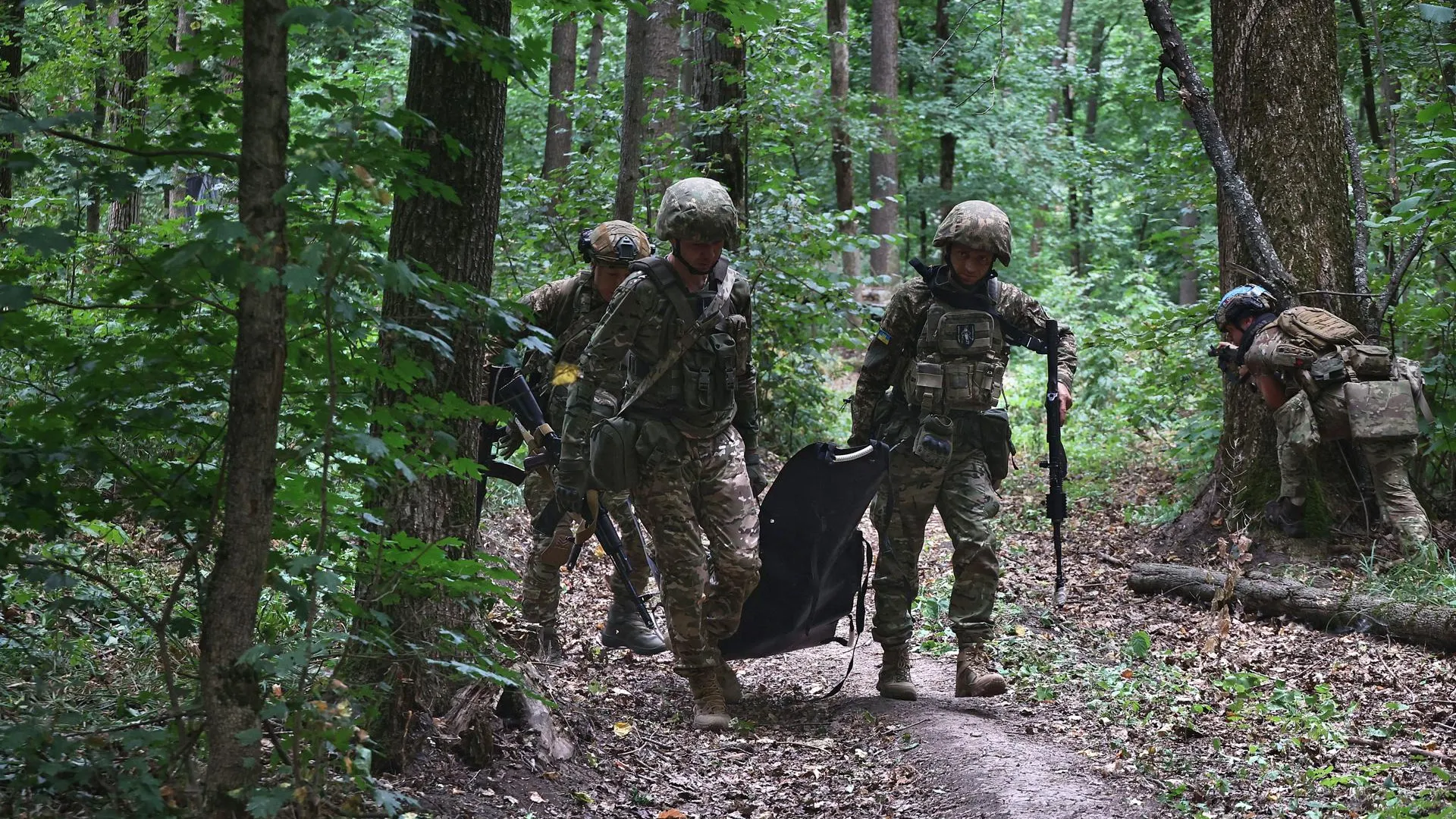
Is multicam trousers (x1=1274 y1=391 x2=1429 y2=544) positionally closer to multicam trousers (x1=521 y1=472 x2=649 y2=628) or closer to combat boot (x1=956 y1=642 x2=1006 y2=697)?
combat boot (x1=956 y1=642 x2=1006 y2=697)

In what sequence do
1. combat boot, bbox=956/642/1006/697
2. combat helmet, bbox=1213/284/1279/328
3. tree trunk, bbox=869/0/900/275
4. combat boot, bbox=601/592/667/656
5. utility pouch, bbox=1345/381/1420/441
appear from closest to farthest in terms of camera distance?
combat boot, bbox=956/642/1006/697 → combat boot, bbox=601/592/667/656 → utility pouch, bbox=1345/381/1420/441 → combat helmet, bbox=1213/284/1279/328 → tree trunk, bbox=869/0/900/275

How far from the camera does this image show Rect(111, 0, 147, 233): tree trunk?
8.00 meters

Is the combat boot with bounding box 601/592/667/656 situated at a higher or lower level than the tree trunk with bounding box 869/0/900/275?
lower

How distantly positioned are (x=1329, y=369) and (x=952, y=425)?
2.71m

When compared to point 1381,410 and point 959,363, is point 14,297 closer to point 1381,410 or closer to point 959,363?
point 959,363

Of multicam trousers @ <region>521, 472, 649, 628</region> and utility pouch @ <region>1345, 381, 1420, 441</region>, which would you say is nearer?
multicam trousers @ <region>521, 472, 649, 628</region>

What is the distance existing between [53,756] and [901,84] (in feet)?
74.0

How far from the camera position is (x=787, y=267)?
9602 millimetres

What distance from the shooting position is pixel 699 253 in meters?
5.21

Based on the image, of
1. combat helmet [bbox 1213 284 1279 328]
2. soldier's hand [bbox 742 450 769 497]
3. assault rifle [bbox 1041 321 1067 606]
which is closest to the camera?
soldier's hand [bbox 742 450 769 497]

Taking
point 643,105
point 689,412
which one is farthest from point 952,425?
point 643,105

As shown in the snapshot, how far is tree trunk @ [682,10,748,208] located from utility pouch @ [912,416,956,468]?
14.0ft

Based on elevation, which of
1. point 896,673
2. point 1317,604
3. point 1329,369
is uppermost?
point 1329,369

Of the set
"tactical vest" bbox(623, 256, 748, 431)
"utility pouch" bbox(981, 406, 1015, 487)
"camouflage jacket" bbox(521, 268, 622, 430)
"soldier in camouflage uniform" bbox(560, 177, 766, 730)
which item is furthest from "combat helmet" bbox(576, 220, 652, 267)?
"utility pouch" bbox(981, 406, 1015, 487)
